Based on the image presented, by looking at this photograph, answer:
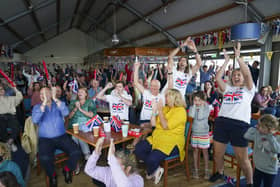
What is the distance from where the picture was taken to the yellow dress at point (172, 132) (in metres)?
2.15

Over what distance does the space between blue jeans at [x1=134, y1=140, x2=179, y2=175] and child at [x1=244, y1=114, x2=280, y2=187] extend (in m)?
0.83

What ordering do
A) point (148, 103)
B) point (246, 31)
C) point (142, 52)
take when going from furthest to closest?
point (142, 52), point (246, 31), point (148, 103)

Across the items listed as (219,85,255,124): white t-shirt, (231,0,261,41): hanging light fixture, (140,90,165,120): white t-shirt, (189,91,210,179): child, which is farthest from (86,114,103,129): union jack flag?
(231,0,261,41): hanging light fixture

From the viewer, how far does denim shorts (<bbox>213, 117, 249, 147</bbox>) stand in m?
1.94

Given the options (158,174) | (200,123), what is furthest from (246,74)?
(158,174)

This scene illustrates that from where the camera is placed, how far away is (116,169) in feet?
4.14

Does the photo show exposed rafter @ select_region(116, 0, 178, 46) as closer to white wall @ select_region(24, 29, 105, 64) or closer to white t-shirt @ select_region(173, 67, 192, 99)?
white t-shirt @ select_region(173, 67, 192, 99)

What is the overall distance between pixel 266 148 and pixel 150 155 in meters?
1.16

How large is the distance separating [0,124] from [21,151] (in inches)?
22.9

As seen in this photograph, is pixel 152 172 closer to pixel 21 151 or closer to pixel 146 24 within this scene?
pixel 21 151

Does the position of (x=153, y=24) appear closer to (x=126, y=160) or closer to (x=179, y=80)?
(x=179, y=80)

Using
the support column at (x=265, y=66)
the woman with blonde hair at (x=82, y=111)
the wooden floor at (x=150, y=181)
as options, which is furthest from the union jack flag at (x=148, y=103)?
the support column at (x=265, y=66)

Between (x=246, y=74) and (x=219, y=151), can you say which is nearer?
(x=246, y=74)

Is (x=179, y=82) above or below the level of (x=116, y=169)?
above
